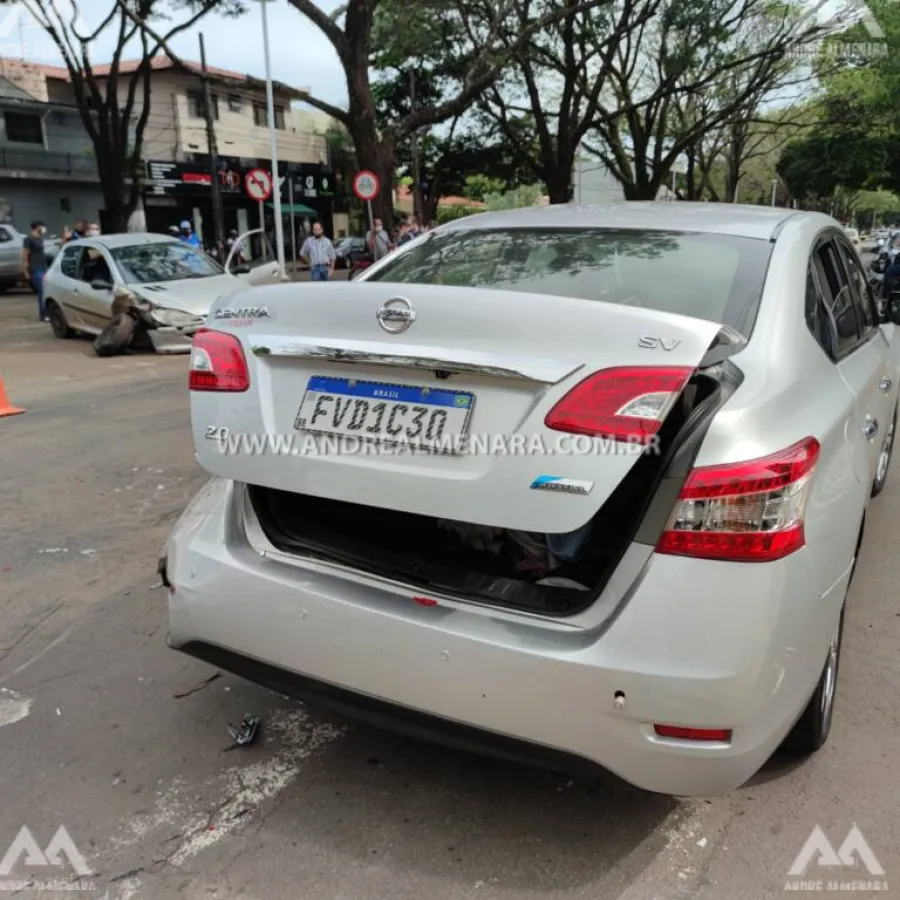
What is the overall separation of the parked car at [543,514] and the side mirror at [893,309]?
210cm

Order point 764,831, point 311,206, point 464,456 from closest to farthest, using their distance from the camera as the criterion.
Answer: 1. point 464,456
2. point 764,831
3. point 311,206

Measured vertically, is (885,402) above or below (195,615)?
above

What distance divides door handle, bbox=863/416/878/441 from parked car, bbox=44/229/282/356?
8.79 meters

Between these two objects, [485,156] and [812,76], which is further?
[485,156]

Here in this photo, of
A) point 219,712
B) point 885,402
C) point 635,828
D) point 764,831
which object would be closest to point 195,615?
point 219,712

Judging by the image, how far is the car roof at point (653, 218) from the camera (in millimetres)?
3072

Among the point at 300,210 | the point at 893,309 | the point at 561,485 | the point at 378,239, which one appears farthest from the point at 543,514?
the point at 300,210

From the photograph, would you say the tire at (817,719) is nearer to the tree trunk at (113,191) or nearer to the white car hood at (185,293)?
the white car hood at (185,293)

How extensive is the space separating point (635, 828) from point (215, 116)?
42196 mm

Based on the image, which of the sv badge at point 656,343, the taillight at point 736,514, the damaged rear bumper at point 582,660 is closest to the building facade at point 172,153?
the damaged rear bumper at point 582,660

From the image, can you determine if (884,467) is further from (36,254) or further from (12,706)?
(36,254)

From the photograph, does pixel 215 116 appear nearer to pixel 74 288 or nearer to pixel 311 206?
pixel 311 206

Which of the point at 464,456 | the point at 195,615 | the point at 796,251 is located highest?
the point at 796,251

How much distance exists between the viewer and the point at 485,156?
3941 centimetres
